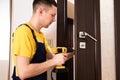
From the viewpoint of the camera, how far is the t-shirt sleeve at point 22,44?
120 centimetres

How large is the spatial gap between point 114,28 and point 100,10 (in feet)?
0.82

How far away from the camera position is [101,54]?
1.81 metres

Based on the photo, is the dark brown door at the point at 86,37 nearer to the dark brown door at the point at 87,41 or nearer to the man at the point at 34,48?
the dark brown door at the point at 87,41

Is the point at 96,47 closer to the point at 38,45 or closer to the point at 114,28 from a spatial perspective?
the point at 114,28

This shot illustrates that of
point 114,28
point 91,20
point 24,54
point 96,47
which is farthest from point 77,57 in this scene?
point 114,28

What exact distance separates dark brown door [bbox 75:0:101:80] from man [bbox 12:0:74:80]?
238 millimetres

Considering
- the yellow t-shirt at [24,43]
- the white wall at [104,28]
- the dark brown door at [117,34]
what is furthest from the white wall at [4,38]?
the dark brown door at [117,34]

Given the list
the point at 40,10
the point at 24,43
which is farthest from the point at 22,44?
the point at 40,10

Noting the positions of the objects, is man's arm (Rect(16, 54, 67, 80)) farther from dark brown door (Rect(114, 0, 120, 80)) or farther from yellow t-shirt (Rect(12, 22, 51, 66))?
dark brown door (Rect(114, 0, 120, 80))

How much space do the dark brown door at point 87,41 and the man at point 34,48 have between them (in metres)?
0.24

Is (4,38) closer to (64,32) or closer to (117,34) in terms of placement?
(64,32)

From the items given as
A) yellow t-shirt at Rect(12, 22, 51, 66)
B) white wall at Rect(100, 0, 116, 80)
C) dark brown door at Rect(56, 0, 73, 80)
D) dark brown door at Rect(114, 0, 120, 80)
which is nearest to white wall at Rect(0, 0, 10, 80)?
dark brown door at Rect(56, 0, 73, 80)

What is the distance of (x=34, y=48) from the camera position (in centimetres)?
128

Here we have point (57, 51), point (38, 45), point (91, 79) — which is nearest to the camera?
point (38, 45)
